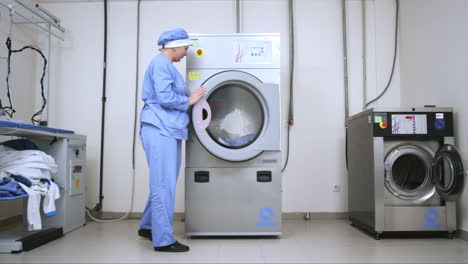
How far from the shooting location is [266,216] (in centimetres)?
248

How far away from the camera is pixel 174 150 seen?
225 cm

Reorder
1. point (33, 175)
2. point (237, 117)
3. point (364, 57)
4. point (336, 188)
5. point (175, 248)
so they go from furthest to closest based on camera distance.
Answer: point (364, 57) < point (336, 188) < point (237, 117) < point (33, 175) < point (175, 248)

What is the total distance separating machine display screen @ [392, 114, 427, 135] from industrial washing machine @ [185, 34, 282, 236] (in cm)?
88

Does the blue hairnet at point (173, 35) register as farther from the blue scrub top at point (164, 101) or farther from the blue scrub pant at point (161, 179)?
the blue scrub pant at point (161, 179)

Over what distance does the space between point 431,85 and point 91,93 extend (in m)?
3.21

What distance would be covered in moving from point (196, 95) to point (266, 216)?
1.02 m

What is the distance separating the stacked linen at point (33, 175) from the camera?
2.17 metres

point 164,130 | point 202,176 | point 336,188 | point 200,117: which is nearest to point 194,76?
point 200,117

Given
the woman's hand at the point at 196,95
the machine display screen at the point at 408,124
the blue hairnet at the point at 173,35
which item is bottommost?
the machine display screen at the point at 408,124

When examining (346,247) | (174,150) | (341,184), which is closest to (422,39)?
(341,184)

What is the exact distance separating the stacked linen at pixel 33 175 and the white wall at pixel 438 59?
2.98m

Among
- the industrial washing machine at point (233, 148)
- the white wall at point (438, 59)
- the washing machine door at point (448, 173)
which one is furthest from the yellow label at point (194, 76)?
the white wall at point (438, 59)

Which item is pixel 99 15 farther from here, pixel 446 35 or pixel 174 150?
pixel 446 35

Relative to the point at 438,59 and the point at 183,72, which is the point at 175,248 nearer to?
the point at 183,72
